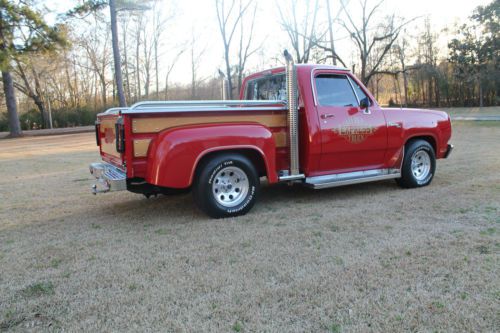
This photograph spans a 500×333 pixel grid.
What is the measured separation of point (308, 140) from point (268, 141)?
65 centimetres

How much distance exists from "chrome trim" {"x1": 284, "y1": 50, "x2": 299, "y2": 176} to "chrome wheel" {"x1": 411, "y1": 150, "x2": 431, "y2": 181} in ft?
7.68

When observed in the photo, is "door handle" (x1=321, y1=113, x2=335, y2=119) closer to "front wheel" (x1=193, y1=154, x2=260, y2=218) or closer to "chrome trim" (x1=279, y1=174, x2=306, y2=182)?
"chrome trim" (x1=279, y1=174, x2=306, y2=182)

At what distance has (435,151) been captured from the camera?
6793 millimetres

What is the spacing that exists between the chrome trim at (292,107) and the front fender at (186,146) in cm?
61

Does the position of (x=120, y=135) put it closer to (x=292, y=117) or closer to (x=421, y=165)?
(x=292, y=117)

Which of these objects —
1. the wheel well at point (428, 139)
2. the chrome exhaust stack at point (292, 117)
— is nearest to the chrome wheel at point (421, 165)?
the wheel well at point (428, 139)

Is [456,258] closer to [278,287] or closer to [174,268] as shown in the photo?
[278,287]

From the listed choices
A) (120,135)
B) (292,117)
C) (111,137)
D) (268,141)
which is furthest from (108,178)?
(292,117)

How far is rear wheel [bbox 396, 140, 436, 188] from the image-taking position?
20.9 ft

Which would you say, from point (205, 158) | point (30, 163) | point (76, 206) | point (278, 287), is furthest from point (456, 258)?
point (30, 163)

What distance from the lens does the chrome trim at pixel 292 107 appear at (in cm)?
525

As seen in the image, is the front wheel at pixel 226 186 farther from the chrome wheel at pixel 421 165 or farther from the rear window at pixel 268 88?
the chrome wheel at pixel 421 165

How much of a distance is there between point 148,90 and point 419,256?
44.4 metres

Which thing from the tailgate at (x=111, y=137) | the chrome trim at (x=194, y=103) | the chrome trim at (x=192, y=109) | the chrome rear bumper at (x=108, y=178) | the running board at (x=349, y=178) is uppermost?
the chrome trim at (x=194, y=103)
